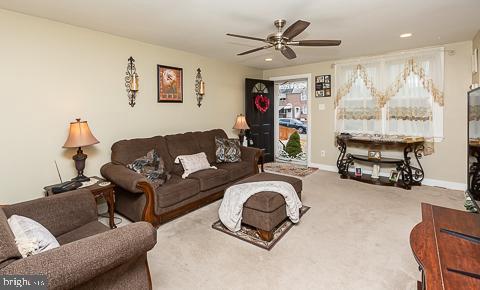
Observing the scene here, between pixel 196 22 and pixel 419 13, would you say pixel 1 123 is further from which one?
pixel 419 13

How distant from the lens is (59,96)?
9.53 ft

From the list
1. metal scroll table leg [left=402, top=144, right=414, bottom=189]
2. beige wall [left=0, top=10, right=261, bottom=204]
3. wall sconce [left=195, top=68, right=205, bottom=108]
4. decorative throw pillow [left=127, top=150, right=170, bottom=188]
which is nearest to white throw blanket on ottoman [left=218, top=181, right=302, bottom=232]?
decorative throw pillow [left=127, top=150, right=170, bottom=188]

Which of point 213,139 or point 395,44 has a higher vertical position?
point 395,44

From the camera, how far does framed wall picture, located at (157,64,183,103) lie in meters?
3.95

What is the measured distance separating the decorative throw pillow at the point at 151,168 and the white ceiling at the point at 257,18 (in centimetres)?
163

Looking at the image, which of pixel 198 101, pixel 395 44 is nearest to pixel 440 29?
pixel 395 44

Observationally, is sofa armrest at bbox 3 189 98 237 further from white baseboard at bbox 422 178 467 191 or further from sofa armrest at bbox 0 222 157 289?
white baseboard at bbox 422 178 467 191

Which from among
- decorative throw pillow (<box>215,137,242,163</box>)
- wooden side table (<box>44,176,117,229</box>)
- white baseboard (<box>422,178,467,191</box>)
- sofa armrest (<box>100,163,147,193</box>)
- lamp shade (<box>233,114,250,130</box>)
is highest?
lamp shade (<box>233,114,250,130</box>)

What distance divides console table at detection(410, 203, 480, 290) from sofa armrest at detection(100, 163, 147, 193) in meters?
2.39

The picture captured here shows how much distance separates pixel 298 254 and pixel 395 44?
3622mm

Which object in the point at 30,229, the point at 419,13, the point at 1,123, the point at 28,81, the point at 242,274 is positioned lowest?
the point at 242,274

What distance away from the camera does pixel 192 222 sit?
117 inches

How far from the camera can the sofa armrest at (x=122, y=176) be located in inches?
103

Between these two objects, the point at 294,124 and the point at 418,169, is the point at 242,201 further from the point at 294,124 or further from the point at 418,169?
the point at 294,124
